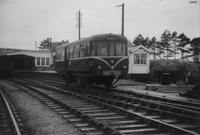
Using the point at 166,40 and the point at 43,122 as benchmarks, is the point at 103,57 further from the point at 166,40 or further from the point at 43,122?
the point at 166,40

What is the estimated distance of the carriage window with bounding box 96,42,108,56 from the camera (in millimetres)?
15922

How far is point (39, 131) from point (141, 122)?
8.65 feet

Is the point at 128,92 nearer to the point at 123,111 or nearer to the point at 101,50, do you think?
the point at 101,50

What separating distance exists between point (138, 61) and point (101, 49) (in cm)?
1892

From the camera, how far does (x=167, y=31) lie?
60.9 m

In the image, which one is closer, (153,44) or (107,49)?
(107,49)

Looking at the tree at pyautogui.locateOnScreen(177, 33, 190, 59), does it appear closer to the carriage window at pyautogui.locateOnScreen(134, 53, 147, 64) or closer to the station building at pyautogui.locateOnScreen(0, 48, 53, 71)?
the carriage window at pyautogui.locateOnScreen(134, 53, 147, 64)

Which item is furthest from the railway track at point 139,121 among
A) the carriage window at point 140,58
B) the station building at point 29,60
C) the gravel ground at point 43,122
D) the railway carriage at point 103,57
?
the station building at point 29,60

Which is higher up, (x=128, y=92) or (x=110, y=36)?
(x=110, y=36)

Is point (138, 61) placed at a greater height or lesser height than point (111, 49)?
lesser

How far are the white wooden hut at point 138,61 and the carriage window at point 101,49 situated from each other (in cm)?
1762

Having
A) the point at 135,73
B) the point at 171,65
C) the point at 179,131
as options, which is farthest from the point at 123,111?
the point at 135,73

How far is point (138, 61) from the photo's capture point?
113 feet

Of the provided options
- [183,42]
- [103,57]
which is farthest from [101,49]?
[183,42]
